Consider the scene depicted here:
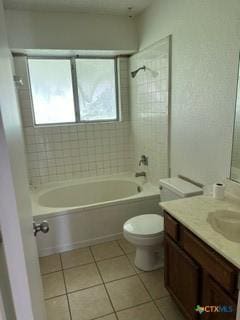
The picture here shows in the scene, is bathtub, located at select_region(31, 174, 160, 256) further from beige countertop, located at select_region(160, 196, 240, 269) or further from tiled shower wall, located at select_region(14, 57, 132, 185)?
beige countertop, located at select_region(160, 196, 240, 269)

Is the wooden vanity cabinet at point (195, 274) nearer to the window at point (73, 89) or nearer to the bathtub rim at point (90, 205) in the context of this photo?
the bathtub rim at point (90, 205)

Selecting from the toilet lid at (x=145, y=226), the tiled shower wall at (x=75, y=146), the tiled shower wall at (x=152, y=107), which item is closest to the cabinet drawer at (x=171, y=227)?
the toilet lid at (x=145, y=226)

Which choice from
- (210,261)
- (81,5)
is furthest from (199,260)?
(81,5)

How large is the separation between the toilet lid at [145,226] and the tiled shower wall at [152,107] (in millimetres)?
618

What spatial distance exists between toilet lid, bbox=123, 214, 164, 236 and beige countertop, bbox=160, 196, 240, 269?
0.47 metres

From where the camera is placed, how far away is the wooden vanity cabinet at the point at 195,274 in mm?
1084

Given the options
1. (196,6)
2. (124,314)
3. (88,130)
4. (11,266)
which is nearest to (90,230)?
(124,314)

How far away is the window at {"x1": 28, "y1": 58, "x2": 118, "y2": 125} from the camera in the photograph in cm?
307

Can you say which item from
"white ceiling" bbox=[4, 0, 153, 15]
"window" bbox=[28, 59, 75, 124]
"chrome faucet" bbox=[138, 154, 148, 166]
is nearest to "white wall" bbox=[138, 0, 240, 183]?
"white ceiling" bbox=[4, 0, 153, 15]

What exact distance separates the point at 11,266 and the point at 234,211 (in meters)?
1.29

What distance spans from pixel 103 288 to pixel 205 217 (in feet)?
3.70

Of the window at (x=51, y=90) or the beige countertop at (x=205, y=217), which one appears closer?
the beige countertop at (x=205, y=217)

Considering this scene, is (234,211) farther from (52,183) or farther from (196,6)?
(52,183)

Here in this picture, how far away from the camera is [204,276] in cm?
125
